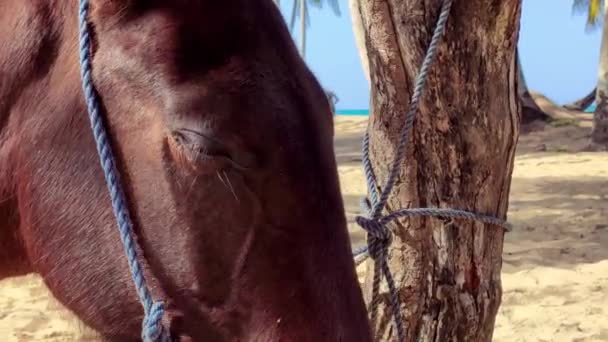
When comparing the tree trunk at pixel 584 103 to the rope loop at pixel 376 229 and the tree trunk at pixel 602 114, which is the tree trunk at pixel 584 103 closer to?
the tree trunk at pixel 602 114

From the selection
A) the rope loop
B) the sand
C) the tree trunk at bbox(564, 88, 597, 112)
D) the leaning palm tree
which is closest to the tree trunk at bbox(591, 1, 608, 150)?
the leaning palm tree

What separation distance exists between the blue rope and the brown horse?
2 cm

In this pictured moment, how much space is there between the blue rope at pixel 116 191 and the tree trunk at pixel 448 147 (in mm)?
1049

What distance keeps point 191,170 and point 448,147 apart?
Answer: 1057 millimetres

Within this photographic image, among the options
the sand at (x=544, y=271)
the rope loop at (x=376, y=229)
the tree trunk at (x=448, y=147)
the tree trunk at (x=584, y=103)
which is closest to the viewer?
the rope loop at (x=376, y=229)

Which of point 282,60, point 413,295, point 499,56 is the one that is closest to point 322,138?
point 282,60

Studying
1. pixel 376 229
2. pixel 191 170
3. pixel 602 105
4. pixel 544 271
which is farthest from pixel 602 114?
pixel 191 170

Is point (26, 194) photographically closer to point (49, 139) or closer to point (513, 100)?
point (49, 139)

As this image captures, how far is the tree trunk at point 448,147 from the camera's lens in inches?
81.2

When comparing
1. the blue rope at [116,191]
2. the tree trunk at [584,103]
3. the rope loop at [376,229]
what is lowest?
the tree trunk at [584,103]

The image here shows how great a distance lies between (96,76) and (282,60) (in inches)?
12.5

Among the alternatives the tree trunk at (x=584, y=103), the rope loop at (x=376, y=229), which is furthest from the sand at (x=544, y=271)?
the tree trunk at (x=584, y=103)

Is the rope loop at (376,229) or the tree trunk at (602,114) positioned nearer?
the rope loop at (376,229)

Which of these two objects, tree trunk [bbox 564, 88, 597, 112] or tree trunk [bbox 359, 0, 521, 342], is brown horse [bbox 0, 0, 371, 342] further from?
tree trunk [bbox 564, 88, 597, 112]
